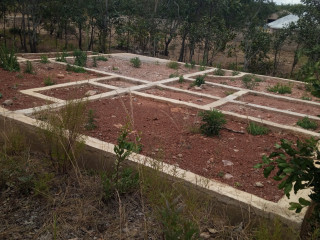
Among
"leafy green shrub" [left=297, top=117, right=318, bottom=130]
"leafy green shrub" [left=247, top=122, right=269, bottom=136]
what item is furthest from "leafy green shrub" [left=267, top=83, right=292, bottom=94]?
"leafy green shrub" [left=247, top=122, right=269, bottom=136]

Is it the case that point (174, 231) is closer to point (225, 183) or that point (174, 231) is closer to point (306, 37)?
point (225, 183)

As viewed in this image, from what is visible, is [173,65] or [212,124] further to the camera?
[173,65]

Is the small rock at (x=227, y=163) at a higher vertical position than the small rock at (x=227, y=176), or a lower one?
higher

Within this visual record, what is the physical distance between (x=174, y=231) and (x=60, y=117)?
6.27 feet

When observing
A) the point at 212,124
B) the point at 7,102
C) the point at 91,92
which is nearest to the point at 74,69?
the point at 91,92

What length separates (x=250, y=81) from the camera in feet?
26.1

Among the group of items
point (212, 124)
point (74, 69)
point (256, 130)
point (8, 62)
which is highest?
point (8, 62)

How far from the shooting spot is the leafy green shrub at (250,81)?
24.3 feet

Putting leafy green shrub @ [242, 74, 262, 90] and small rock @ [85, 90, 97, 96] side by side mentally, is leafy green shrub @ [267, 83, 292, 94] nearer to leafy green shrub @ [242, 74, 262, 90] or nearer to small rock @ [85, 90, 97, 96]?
leafy green shrub @ [242, 74, 262, 90]

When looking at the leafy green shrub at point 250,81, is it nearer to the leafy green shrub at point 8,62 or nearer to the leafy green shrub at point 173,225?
the leafy green shrub at point 8,62

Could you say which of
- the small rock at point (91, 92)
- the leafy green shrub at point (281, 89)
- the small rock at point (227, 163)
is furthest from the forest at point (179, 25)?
the small rock at point (227, 163)

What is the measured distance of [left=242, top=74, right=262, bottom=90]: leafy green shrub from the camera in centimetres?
741

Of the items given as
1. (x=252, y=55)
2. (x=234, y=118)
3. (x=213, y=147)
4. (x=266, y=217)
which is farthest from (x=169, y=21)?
(x=266, y=217)

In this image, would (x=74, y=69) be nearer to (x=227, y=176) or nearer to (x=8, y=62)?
(x=8, y=62)
